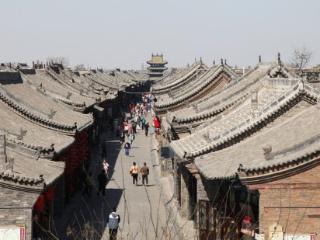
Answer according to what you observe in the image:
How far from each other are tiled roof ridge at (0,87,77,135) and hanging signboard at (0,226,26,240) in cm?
1093

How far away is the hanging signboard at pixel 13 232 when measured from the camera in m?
16.6

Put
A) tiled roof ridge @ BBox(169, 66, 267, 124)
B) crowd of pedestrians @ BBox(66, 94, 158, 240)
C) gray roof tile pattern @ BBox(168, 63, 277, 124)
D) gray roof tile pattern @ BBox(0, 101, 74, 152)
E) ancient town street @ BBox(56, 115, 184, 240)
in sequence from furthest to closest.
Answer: gray roof tile pattern @ BBox(168, 63, 277, 124) < tiled roof ridge @ BBox(169, 66, 267, 124) < gray roof tile pattern @ BBox(0, 101, 74, 152) < ancient town street @ BBox(56, 115, 184, 240) < crowd of pedestrians @ BBox(66, 94, 158, 240)

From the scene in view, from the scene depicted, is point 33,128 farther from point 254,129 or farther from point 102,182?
point 254,129

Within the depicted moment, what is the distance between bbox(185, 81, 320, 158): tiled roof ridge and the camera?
20.9 m

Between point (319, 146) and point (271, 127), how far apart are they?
223 inches

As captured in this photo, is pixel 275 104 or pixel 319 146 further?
pixel 275 104

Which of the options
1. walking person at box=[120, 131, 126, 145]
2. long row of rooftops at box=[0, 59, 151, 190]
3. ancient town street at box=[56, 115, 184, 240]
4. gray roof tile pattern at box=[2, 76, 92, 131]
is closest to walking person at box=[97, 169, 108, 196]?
ancient town street at box=[56, 115, 184, 240]

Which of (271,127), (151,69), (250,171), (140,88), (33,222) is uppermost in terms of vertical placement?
(151,69)

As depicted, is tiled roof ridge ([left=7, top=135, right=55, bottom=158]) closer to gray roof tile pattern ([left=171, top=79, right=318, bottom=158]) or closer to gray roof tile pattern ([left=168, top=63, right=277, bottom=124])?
gray roof tile pattern ([left=171, top=79, right=318, bottom=158])

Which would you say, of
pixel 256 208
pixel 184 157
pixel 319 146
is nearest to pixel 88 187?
pixel 184 157

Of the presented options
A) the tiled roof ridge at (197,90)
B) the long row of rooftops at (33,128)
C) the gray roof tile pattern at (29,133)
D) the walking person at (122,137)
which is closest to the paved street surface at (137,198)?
the walking person at (122,137)

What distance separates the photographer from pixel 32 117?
2731cm

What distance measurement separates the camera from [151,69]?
142375 millimetres

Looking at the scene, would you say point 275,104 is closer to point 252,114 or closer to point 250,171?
point 252,114
